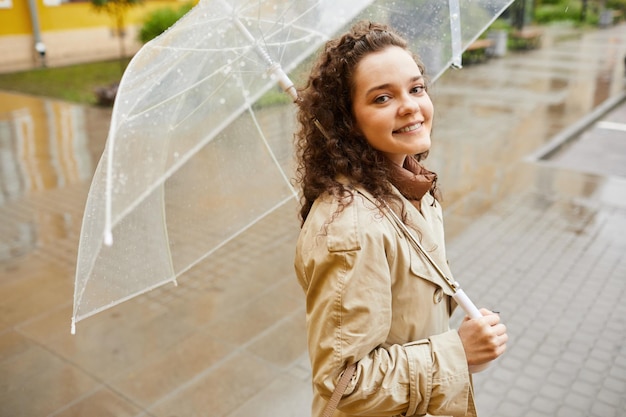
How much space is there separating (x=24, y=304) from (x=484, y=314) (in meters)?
4.09

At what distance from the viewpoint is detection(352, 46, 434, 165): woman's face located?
5.40 ft

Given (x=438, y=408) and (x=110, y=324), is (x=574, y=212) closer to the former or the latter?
(x=110, y=324)

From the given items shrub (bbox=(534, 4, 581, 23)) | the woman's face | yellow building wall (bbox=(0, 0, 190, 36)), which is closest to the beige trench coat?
the woman's face

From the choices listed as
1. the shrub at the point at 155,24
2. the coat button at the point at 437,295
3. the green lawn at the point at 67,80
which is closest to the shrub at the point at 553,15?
the shrub at the point at 155,24

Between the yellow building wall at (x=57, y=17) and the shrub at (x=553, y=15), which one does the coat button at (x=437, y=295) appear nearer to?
the yellow building wall at (x=57, y=17)

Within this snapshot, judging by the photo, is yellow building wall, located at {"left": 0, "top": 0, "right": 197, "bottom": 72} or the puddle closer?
the puddle

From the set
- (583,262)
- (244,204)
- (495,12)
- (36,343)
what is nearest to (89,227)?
(244,204)

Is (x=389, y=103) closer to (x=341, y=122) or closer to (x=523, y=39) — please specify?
(x=341, y=122)

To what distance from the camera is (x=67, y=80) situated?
53.6 ft

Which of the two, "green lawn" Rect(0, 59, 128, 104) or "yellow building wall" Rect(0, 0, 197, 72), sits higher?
"yellow building wall" Rect(0, 0, 197, 72)

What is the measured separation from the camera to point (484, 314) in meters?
1.83

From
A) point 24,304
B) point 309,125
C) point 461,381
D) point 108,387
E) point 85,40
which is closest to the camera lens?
point 461,381

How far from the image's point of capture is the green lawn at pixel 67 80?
47.0 ft

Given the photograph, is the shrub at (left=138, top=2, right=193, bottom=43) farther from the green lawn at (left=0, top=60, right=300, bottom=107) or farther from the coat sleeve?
the coat sleeve
